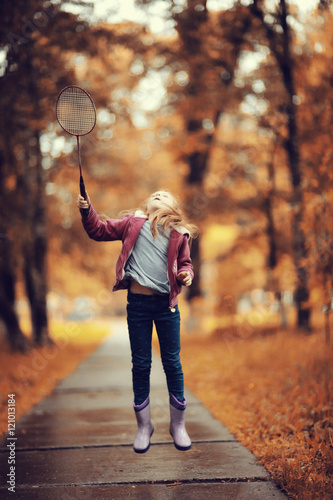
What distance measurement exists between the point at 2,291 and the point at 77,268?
206 inches

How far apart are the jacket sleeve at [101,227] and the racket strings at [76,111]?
0.71 metres

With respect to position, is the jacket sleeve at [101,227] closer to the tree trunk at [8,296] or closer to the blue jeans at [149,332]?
the blue jeans at [149,332]

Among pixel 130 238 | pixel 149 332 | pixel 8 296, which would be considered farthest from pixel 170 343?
pixel 8 296

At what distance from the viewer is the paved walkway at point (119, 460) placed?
11.1 feet

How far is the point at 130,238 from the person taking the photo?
3.95m

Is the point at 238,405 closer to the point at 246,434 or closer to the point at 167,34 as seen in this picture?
the point at 246,434

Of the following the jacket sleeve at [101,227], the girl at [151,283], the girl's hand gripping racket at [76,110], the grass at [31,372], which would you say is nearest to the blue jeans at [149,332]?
the girl at [151,283]

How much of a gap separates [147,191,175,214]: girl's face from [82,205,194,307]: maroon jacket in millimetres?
94

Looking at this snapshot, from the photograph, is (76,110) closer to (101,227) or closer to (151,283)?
(101,227)

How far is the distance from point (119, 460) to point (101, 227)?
187 centimetres

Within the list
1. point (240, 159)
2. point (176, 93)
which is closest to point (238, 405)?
point (176, 93)

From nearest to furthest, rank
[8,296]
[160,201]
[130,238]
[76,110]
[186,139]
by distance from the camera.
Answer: [130,238]
[160,201]
[76,110]
[8,296]
[186,139]

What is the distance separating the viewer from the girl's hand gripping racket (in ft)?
13.5

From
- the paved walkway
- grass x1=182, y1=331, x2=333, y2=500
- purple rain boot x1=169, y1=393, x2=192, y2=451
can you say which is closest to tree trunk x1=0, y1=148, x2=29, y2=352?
grass x1=182, y1=331, x2=333, y2=500
